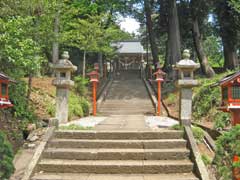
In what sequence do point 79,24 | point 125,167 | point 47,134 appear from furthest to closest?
point 79,24 → point 47,134 → point 125,167

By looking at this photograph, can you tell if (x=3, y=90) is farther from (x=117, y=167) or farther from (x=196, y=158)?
(x=196, y=158)

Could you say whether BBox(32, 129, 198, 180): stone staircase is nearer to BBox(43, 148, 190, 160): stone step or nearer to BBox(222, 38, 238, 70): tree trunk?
BBox(43, 148, 190, 160): stone step

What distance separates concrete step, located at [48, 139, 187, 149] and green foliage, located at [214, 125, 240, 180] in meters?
1.75

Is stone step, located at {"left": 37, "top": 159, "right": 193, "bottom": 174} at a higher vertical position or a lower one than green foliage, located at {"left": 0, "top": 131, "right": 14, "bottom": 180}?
lower

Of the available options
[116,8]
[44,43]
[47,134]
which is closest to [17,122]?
[47,134]

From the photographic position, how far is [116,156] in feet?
24.5

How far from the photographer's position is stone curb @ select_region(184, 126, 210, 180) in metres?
6.60

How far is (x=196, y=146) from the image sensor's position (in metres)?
7.43

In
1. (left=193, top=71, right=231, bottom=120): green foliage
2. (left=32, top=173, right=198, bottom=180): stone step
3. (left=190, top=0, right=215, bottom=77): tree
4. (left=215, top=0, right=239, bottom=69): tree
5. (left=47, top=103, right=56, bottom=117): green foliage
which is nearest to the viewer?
(left=32, top=173, right=198, bottom=180): stone step

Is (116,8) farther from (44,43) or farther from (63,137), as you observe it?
(63,137)

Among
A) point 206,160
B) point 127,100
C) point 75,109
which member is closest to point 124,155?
point 206,160

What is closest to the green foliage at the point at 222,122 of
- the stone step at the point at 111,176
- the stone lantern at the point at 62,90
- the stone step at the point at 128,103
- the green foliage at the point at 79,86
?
the stone step at the point at 111,176

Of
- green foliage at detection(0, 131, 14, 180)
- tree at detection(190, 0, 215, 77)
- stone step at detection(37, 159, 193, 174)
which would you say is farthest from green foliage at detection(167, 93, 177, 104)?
green foliage at detection(0, 131, 14, 180)

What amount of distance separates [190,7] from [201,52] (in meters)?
3.07
